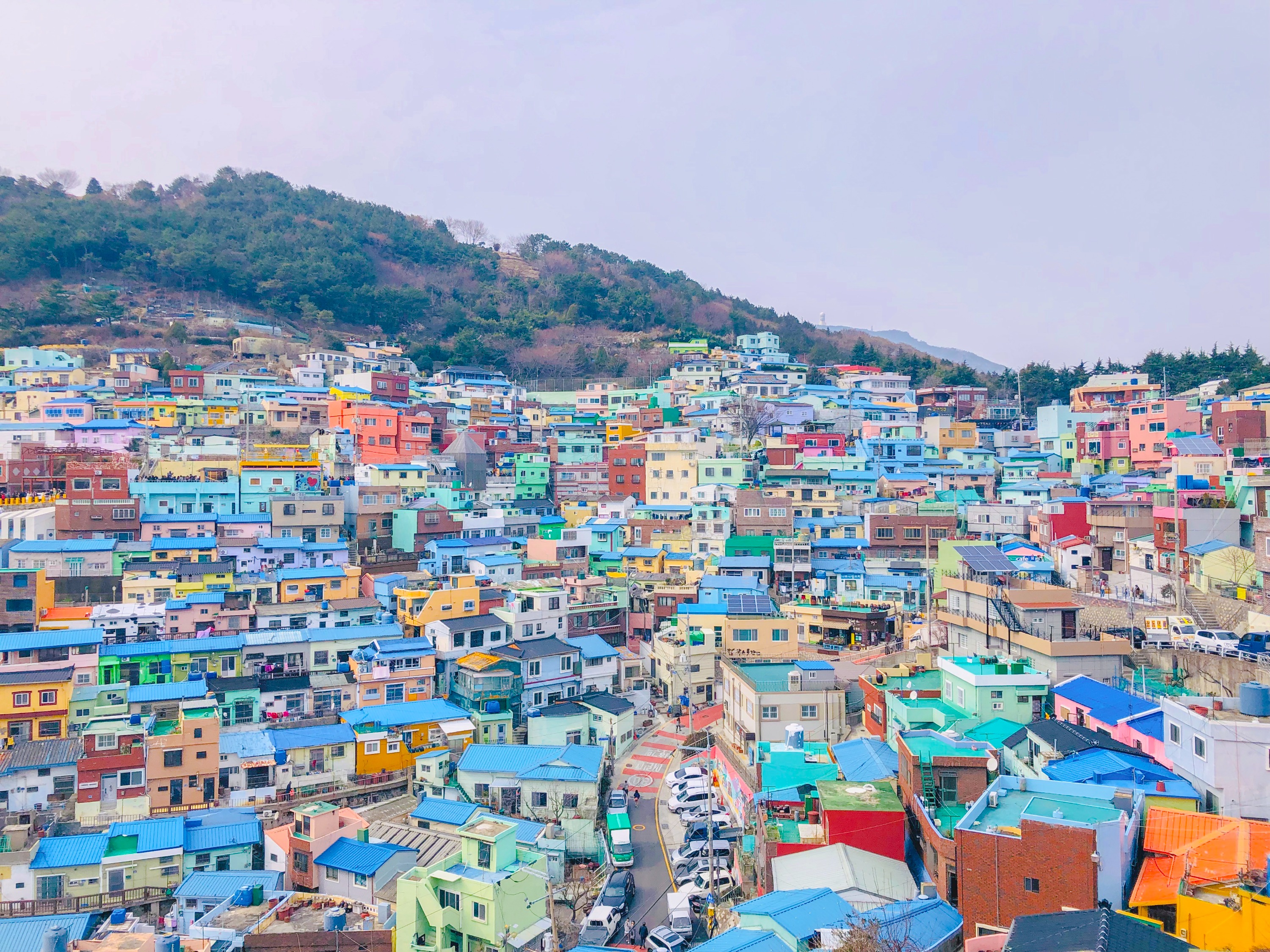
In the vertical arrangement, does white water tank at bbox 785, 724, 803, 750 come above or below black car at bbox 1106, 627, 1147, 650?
below

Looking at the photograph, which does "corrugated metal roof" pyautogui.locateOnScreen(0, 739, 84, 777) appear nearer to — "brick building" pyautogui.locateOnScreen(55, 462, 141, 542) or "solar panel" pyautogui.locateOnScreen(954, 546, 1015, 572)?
"brick building" pyautogui.locateOnScreen(55, 462, 141, 542)

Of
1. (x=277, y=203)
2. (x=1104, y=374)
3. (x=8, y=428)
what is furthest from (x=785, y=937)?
(x=277, y=203)

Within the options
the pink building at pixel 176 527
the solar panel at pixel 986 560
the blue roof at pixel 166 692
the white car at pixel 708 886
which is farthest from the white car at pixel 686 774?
the pink building at pixel 176 527

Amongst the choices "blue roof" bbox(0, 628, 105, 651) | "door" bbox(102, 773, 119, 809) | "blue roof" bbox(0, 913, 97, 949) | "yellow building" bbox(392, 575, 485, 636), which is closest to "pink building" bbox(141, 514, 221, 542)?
"blue roof" bbox(0, 628, 105, 651)

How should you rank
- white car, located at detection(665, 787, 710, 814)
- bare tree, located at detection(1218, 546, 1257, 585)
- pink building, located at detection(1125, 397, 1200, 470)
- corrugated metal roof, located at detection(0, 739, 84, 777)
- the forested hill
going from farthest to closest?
the forested hill, pink building, located at detection(1125, 397, 1200, 470), bare tree, located at detection(1218, 546, 1257, 585), white car, located at detection(665, 787, 710, 814), corrugated metal roof, located at detection(0, 739, 84, 777)

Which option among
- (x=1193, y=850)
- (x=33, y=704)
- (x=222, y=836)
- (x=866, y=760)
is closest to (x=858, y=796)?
(x=866, y=760)

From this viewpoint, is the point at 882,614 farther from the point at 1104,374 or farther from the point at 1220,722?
the point at 1104,374
